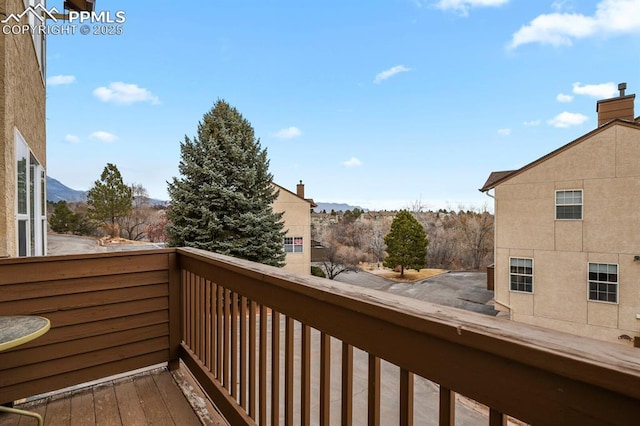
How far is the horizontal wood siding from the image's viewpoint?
187cm

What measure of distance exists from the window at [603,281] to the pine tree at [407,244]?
888 centimetres

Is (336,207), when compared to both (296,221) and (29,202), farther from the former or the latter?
(29,202)

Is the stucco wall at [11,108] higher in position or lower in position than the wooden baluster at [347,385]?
higher

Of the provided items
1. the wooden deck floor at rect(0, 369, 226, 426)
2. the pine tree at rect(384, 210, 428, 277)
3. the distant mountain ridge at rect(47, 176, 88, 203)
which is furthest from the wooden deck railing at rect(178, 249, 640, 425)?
the pine tree at rect(384, 210, 428, 277)

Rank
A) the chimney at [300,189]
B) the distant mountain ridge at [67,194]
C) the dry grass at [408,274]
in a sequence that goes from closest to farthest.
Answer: the distant mountain ridge at [67,194], the chimney at [300,189], the dry grass at [408,274]

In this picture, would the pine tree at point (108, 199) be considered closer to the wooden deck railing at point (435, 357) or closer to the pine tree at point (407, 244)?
the pine tree at point (407, 244)

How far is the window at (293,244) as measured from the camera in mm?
13199

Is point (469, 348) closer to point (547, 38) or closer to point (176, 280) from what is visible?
point (176, 280)

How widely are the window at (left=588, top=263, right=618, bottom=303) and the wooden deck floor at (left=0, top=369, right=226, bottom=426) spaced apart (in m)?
10.6

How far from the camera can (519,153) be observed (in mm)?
17984

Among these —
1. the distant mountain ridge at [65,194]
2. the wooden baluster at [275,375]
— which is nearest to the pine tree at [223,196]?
the distant mountain ridge at [65,194]

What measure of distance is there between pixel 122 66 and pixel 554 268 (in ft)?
46.1

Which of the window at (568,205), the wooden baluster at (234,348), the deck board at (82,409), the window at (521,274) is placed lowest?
the window at (521,274)

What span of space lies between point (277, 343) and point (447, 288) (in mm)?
15466
